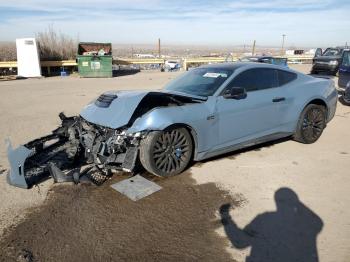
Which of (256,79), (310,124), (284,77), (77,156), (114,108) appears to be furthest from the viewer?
(310,124)

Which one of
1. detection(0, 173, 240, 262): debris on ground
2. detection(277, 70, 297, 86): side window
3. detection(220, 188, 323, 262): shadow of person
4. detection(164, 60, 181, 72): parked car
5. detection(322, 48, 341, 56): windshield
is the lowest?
detection(164, 60, 181, 72): parked car

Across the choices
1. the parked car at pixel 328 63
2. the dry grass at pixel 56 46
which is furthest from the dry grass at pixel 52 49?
the parked car at pixel 328 63

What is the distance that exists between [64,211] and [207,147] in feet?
7.25

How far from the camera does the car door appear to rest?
5.34 metres

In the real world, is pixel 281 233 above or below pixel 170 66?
above

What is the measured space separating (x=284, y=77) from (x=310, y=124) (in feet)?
3.67

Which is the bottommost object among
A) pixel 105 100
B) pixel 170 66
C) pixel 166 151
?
pixel 170 66

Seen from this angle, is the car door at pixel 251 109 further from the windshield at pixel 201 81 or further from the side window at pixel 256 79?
the windshield at pixel 201 81

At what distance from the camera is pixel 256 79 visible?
5848mm

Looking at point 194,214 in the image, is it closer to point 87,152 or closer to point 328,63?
point 87,152

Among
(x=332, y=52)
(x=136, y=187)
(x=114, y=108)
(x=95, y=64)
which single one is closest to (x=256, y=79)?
(x=114, y=108)

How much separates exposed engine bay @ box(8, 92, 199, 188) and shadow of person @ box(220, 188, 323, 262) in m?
1.63

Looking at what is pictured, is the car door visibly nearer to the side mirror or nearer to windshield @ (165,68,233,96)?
the side mirror

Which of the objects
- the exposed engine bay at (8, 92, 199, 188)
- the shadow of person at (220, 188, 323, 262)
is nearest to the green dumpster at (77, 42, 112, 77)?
the exposed engine bay at (8, 92, 199, 188)
